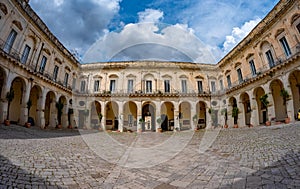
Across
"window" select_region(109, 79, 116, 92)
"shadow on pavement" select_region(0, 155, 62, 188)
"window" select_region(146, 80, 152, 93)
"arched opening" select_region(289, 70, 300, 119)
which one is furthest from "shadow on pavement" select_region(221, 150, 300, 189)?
"window" select_region(109, 79, 116, 92)

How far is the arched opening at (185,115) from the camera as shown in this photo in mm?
26125

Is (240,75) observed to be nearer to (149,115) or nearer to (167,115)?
(167,115)

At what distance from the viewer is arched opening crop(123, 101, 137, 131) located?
25800mm

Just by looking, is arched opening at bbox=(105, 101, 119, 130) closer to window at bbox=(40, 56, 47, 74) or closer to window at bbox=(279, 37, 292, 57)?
window at bbox=(40, 56, 47, 74)

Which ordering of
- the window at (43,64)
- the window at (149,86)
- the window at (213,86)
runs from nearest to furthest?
1. the window at (43,64)
2. the window at (149,86)
3. the window at (213,86)

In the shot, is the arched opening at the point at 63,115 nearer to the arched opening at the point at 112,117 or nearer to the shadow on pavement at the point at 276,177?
the arched opening at the point at 112,117

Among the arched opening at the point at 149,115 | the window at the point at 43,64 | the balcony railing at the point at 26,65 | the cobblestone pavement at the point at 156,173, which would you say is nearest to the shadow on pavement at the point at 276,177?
the cobblestone pavement at the point at 156,173

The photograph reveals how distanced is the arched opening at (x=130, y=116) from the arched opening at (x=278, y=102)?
17.2 m

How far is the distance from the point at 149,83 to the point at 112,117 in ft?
25.1

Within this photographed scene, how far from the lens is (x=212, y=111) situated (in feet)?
84.1

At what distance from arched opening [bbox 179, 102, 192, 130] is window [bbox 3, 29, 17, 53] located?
21.1m

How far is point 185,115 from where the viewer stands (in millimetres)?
26766

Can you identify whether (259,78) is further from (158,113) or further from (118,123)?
(118,123)

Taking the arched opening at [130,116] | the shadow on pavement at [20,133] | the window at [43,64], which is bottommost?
the shadow on pavement at [20,133]
